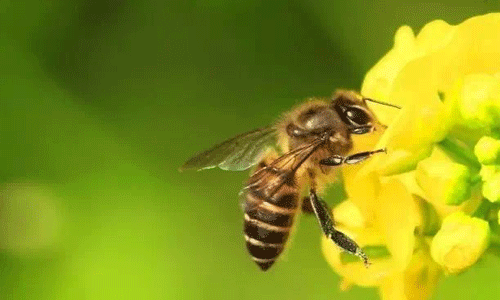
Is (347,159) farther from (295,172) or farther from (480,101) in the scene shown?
(480,101)

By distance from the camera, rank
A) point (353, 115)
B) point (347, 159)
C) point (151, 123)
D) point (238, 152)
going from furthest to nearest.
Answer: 1. point (151, 123)
2. point (238, 152)
3. point (353, 115)
4. point (347, 159)

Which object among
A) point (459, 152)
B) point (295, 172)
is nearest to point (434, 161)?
point (459, 152)

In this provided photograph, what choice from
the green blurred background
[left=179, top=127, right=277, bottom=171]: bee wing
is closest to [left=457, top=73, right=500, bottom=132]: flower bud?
[left=179, top=127, right=277, bottom=171]: bee wing

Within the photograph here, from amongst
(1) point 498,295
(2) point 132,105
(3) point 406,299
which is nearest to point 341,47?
(2) point 132,105

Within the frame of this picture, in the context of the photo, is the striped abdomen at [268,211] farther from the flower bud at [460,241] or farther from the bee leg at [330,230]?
the flower bud at [460,241]

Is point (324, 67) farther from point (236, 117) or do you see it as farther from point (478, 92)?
point (478, 92)

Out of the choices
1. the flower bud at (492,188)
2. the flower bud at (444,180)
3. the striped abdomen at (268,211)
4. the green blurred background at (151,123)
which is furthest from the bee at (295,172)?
the green blurred background at (151,123)
